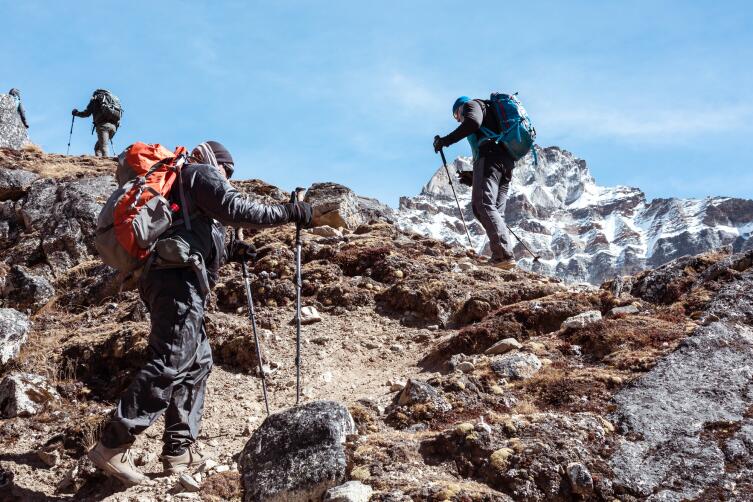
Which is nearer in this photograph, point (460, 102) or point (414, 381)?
point (414, 381)

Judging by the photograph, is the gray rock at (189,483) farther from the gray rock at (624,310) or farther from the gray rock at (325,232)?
the gray rock at (325,232)

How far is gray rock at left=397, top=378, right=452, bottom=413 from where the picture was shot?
6399mm

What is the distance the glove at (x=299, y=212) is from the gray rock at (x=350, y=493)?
7.73 feet

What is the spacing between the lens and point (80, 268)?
1245 centimetres

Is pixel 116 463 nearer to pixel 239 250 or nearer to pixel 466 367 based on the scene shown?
pixel 239 250

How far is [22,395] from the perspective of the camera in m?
7.18

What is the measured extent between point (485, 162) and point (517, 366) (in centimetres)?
458

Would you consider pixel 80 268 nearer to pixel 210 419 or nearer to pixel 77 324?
pixel 77 324

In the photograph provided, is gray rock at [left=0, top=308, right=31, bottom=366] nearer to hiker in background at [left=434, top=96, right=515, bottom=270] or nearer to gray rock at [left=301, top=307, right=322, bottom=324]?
gray rock at [left=301, top=307, right=322, bottom=324]

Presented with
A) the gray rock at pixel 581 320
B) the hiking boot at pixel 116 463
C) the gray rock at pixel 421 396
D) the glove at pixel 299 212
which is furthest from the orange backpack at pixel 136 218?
the gray rock at pixel 581 320

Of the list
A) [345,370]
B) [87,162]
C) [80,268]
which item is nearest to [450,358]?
[345,370]

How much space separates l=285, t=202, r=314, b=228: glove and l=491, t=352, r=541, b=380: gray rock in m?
2.47

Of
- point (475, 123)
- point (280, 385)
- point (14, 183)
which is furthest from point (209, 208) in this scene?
point (14, 183)

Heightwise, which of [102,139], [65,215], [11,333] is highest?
[102,139]
